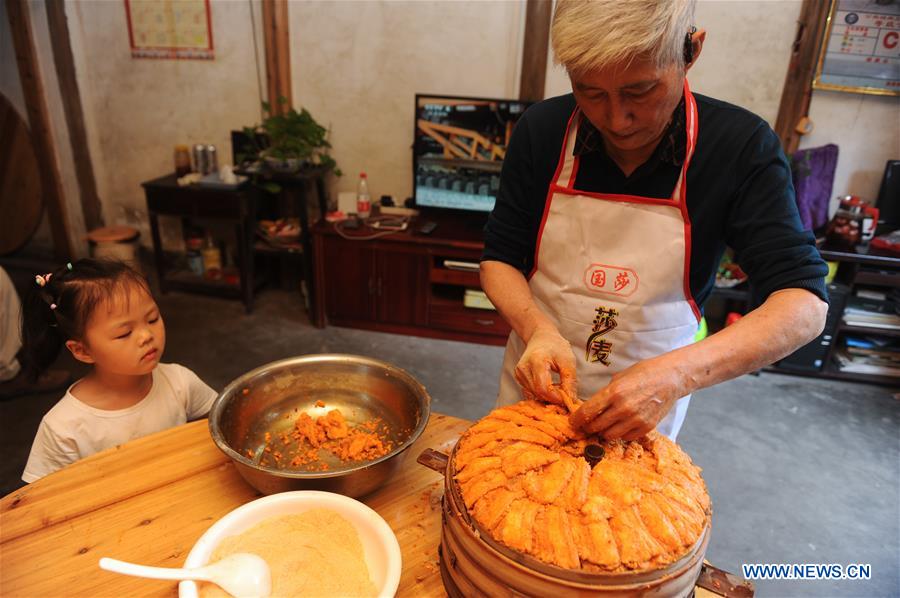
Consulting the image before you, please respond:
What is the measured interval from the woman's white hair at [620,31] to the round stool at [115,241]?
4.48 m

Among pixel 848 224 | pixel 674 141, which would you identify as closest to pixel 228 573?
pixel 674 141

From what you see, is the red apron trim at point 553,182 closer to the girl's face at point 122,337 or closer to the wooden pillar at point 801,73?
the girl's face at point 122,337

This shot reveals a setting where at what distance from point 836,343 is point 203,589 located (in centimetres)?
449

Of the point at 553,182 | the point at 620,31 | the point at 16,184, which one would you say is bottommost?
the point at 16,184

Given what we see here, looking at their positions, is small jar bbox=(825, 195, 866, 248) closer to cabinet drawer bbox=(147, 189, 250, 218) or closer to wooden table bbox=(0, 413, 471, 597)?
wooden table bbox=(0, 413, 471, 597)

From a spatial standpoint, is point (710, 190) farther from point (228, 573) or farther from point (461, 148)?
point (461, 148)

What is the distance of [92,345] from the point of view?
1.55m

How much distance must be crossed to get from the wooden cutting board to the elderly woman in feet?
17.2

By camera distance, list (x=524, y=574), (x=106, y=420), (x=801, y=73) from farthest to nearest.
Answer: (x=801, y=73)
(x=106, y=420)
(x=524, y=574)

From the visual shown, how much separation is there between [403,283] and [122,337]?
2.62 metres

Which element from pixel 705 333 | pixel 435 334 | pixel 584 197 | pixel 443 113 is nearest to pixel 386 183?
pixel 443 113

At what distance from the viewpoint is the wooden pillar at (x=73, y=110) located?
14.9 ft

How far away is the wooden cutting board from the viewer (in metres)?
4.89

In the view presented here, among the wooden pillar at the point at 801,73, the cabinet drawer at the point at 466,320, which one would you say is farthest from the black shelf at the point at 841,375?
the cabinet drawer at the point at 466,320
